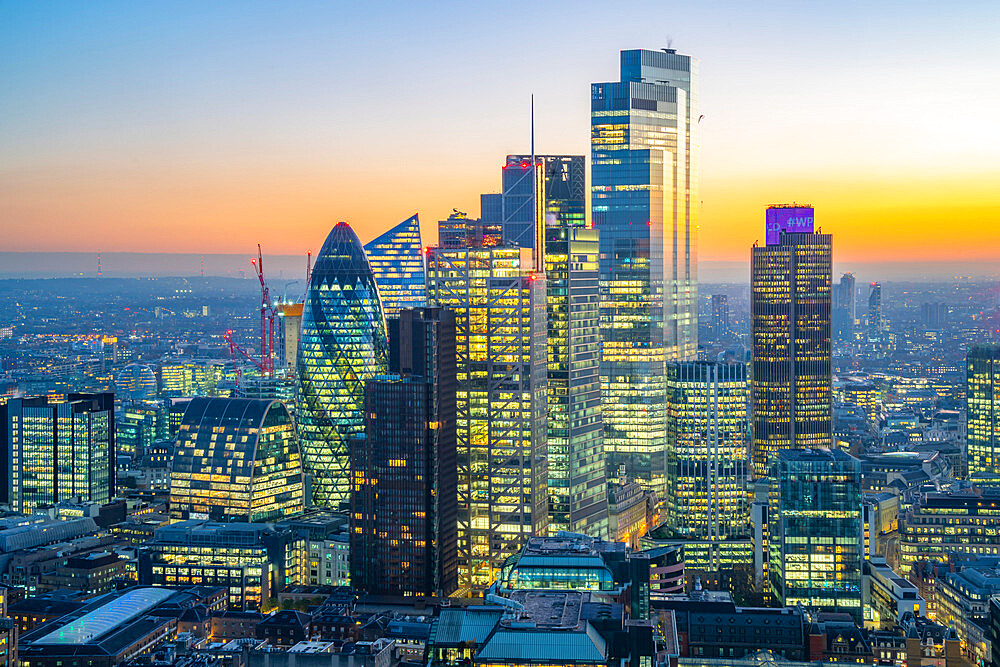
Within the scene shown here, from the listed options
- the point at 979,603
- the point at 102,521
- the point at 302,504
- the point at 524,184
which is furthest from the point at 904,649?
the point at 102,521

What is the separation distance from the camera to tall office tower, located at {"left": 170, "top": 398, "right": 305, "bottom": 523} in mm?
189625

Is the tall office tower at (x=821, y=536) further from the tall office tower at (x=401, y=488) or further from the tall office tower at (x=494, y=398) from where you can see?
the tall office tower at (x=401, y=488)

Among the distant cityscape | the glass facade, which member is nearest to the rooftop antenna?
the distant cityscape

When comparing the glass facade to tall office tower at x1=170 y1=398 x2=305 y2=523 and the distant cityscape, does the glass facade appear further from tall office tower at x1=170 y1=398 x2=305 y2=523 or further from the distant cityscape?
tall office tower at x1=170 y1=398 x2=305 y2=523

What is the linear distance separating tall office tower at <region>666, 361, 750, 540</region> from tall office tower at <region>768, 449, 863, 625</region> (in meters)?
25.3

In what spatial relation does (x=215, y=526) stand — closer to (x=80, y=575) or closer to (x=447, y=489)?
(x=80, y=575)

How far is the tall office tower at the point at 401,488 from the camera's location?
15025 centimetres

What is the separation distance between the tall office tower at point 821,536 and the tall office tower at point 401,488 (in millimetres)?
37827

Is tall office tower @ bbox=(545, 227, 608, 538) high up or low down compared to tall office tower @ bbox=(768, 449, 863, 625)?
up

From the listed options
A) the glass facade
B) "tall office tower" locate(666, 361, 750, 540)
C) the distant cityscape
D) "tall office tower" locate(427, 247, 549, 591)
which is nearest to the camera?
the distant cityscape

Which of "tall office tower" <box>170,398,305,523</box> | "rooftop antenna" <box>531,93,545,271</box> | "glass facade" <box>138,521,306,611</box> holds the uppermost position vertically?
"rooftop antenna" <box>531,93,545,271</box>

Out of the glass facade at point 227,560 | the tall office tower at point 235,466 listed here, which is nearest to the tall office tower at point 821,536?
the glass facade at point 227,560

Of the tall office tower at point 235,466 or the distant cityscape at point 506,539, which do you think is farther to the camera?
the tall office tower at point 235,466

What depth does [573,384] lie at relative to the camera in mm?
170625
